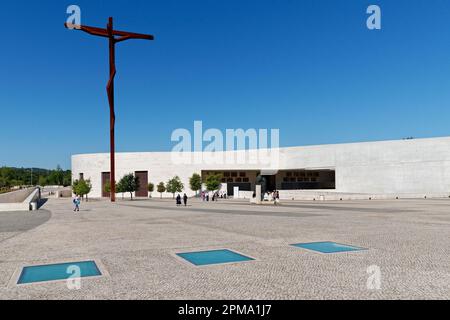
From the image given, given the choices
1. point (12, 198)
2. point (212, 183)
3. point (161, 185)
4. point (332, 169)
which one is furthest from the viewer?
point (161, 185)

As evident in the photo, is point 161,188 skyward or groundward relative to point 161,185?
groundward

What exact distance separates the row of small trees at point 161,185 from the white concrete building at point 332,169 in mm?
3385

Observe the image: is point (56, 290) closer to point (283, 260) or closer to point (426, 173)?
point (283, 260)

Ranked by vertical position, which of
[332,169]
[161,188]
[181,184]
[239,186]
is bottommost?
[161,188]

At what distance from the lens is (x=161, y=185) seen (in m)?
76.1

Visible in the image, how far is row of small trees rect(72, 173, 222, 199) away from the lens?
6794 cm

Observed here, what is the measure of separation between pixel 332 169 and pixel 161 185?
109ft

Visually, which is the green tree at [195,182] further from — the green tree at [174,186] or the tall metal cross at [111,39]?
the tall metal cross at [111,39]

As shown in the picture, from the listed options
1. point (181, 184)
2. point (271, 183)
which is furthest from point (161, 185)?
point (271, 183)

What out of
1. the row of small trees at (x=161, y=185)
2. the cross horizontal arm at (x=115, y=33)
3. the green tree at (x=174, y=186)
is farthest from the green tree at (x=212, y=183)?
the cross horizontal arm at (x=115, y=33)

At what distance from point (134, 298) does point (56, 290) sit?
1529mm

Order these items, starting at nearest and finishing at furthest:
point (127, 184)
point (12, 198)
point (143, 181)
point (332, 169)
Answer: point (12, 198) → point (332, 169) → point (127, 184) → point (143, 181)

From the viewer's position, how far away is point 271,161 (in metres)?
75.8

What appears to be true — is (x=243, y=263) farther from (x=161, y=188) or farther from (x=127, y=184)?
(x=161, y=188)
